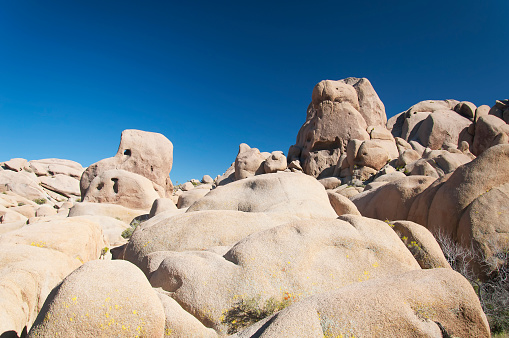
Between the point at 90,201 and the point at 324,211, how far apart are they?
1264cm

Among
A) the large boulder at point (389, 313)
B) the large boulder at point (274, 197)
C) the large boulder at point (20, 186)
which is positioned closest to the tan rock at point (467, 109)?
the large boulder at point (274, 197)

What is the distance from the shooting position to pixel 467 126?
33781 millimetres

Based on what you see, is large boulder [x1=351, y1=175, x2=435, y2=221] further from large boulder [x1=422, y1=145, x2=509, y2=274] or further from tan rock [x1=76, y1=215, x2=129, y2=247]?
tan rock [x1=76, y1=215, x2=129, y2=247]

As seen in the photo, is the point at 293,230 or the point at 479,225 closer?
the point at 293,230

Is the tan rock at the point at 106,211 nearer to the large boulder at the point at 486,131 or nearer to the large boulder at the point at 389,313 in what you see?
the large boulder at the point at 389,313

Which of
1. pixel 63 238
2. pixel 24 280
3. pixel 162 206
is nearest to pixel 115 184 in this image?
pixel 162 206

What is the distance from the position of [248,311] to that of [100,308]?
1.68 meters

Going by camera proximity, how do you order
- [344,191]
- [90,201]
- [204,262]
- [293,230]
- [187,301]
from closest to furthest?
[187,301], [204,262], [293,230], [90,201], [344,191]

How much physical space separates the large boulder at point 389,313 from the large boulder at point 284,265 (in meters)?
0.72

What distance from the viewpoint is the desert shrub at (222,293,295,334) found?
3770 mm

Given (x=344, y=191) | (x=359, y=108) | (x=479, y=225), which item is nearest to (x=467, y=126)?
(x=359, y=108)

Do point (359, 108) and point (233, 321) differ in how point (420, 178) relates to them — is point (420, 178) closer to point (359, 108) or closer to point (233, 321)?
point (233, 321)

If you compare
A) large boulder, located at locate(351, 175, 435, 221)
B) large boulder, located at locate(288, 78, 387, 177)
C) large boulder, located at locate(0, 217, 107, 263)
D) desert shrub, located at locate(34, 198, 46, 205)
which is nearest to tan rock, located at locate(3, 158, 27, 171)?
desert shrub, located at locate(34, 198, 46, 205)

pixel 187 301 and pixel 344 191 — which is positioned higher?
pixel 344 191
